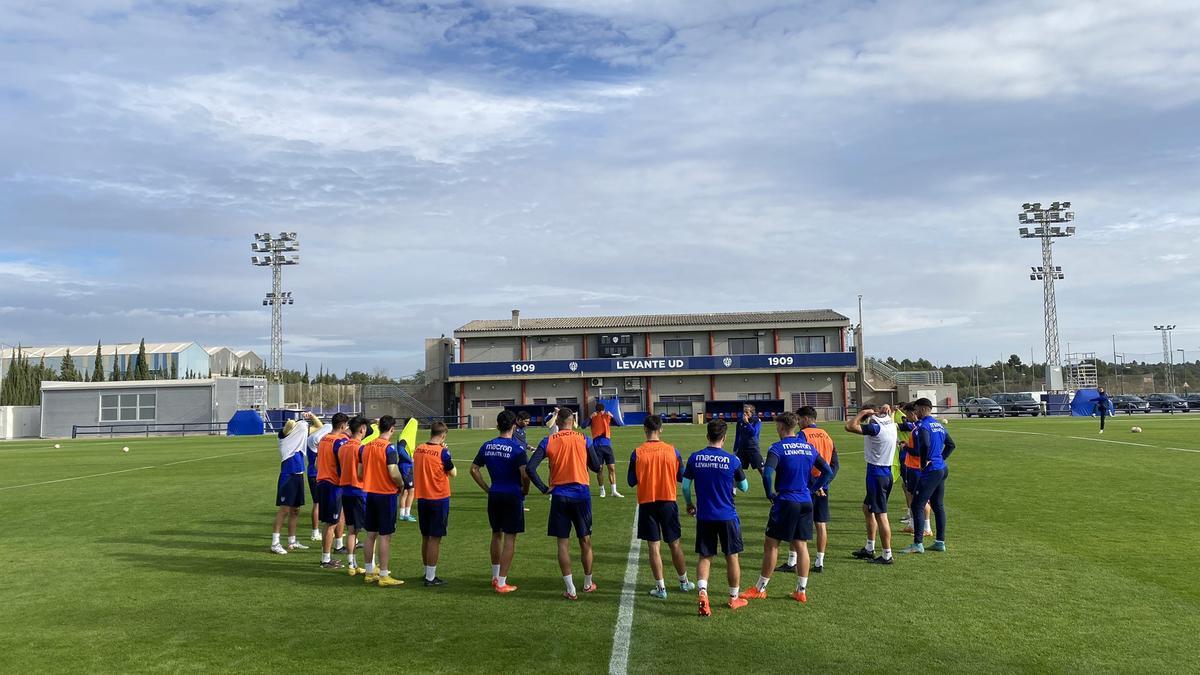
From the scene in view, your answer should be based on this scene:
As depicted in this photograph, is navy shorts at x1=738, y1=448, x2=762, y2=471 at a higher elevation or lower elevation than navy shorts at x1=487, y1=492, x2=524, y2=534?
higher

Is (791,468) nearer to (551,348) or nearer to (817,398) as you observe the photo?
(817,398)

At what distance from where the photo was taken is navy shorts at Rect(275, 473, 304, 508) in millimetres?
10781

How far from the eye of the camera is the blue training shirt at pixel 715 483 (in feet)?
25.3

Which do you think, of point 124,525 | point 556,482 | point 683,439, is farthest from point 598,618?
point 683,439

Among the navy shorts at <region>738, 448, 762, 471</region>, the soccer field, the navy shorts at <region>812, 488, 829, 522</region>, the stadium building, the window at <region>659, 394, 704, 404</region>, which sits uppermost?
the stadium building

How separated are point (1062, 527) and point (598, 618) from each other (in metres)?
8.05

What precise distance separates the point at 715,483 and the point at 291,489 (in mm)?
6172

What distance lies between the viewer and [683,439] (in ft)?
112

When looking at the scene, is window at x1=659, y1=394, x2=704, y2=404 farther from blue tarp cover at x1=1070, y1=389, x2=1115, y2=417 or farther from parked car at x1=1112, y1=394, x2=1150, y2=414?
parked car at x1=1112, y1=394, x2=1150, y2=414

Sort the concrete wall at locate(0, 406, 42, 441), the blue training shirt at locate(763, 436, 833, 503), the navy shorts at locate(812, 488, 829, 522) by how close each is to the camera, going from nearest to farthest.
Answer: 1. the blue training shirt at locate(763, 436, 833, 503)
2. the navy shorts at locate(812, 488, 829, 522)
3. the concrete wall at locate(0, 406, 42, 441)

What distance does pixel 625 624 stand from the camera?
23.8ft

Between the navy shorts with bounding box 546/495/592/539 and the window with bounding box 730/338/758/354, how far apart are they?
55489mm

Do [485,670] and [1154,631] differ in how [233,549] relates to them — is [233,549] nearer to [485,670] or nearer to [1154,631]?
[485,670]

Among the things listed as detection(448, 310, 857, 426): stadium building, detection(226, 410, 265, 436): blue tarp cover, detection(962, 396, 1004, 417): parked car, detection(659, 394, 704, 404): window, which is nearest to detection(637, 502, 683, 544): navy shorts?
detection(226, 410, 265, 436): blue tarp cover
